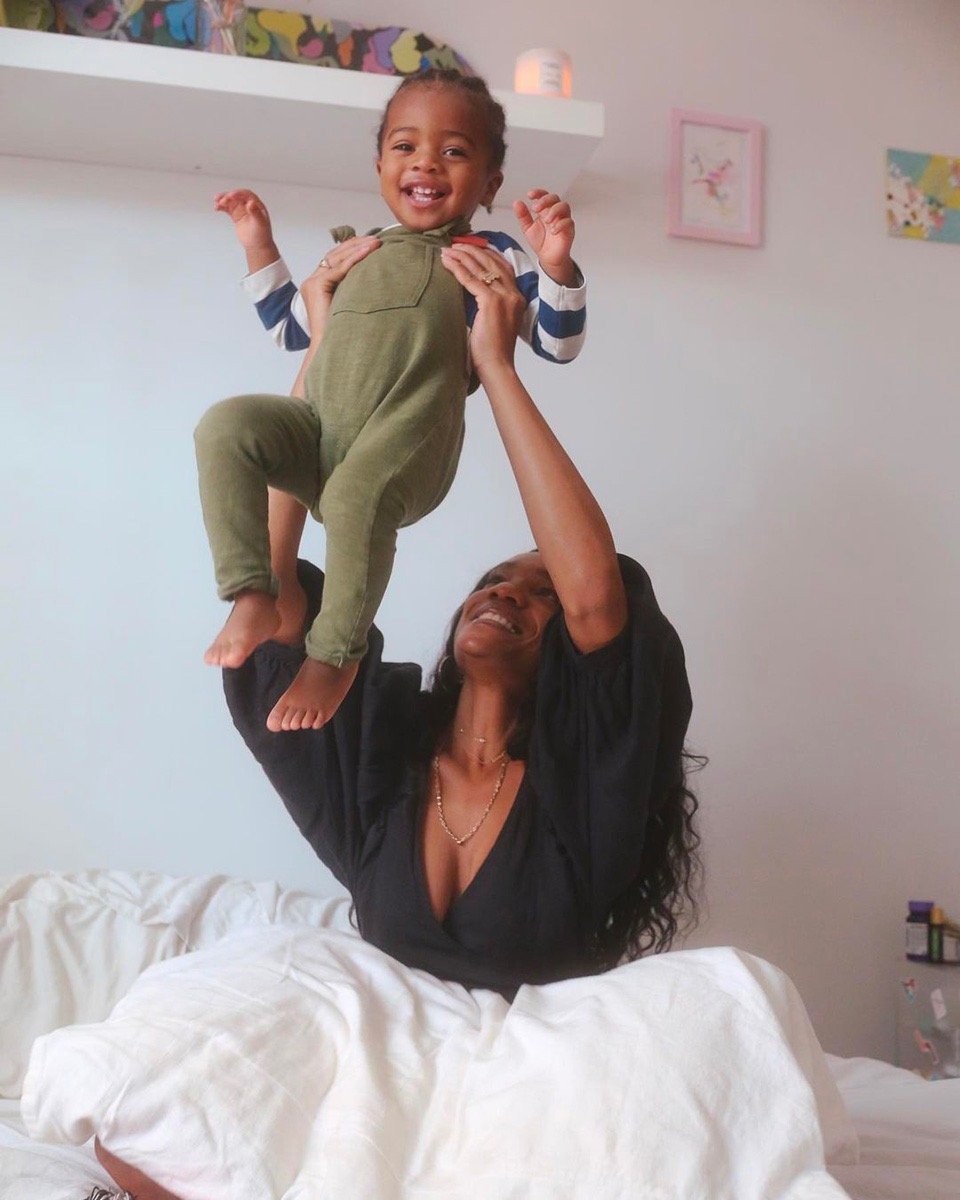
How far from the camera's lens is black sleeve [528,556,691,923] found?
4.55 feet

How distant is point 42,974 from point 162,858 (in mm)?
419

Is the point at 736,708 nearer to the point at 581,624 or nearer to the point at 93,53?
the point at 581,624

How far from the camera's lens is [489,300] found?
1196 mm

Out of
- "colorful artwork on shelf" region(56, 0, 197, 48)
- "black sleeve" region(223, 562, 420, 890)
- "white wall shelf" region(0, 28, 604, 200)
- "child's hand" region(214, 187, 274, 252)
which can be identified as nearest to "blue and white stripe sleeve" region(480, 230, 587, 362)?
"child's hand" region(214, 187, 274, 252)

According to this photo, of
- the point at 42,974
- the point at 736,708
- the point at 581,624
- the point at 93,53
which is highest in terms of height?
the point at 93,53

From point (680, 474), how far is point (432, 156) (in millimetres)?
1218

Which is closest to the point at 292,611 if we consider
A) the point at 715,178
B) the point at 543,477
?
the point at 543,477

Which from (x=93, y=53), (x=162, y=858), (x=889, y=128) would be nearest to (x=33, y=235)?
(x=93, y=53)

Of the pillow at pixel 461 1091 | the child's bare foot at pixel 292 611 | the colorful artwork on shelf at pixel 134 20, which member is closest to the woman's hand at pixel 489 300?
the child's bare foot at pixel 292 611

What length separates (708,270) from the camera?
2.32m

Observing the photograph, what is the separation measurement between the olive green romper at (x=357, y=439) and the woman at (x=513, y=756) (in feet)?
0.18

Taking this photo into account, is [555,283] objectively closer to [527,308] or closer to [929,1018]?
[527,308]

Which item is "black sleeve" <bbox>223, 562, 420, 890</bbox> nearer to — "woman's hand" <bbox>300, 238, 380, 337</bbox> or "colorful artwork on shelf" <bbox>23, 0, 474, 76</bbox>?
"woman's hand" <bbox>300, 238, 380, 337</bbox>

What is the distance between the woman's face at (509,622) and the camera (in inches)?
59.7
